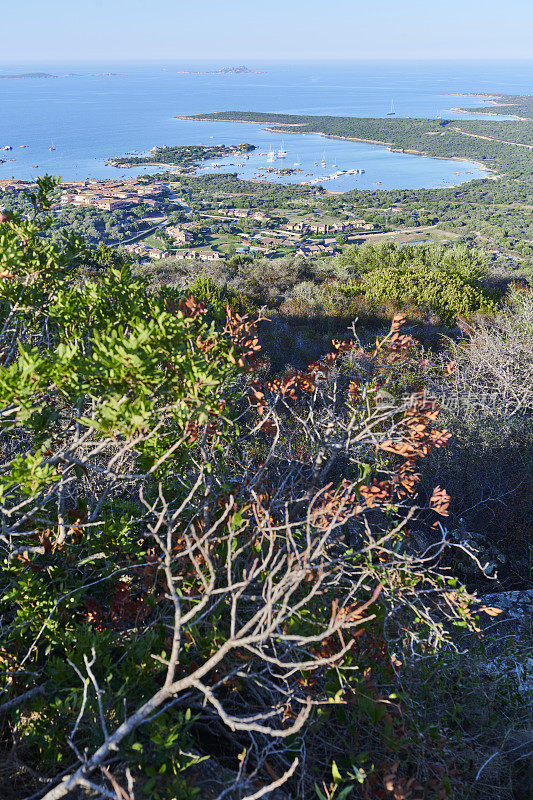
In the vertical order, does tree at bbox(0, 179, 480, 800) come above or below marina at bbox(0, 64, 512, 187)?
below

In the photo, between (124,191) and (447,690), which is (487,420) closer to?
(447,690)

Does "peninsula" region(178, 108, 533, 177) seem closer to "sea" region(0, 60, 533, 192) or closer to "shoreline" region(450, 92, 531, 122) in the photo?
"sea" region(0, 60, 533, 192)

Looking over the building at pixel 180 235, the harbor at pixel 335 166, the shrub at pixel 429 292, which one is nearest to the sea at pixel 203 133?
the harbor at pixel 335 166

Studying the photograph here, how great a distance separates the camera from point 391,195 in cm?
6284

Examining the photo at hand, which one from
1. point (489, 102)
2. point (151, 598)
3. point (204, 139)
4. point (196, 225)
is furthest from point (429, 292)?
point (489, 102)

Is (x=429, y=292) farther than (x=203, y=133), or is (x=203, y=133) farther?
(x=203, y=133)

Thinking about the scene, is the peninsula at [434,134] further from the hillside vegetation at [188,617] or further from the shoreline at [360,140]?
the hillside vegetation at [188,617]

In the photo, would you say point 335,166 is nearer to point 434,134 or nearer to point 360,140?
point 360,140

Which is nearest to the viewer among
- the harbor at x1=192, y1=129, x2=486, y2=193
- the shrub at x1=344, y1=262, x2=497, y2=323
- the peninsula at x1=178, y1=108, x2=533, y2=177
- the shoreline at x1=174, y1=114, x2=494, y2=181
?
the shrub at x1=344, y1=262, x2=497, y2=323

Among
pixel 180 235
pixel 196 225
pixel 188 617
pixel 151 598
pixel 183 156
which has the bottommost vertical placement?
pixel 151 598

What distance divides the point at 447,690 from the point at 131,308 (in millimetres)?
3302

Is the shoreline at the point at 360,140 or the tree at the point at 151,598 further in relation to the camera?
the shoreline at the point at 360,140

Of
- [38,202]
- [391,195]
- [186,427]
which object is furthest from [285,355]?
[391,195]

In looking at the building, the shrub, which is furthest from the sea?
the shrub
